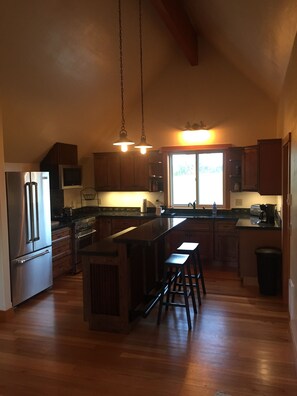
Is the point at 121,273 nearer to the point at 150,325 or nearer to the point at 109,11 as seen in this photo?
the point at 150,325

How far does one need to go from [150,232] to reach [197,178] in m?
3.09

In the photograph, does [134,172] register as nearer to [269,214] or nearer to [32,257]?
[269,214]

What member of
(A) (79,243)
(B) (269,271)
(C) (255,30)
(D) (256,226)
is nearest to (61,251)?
(A) (79,243)

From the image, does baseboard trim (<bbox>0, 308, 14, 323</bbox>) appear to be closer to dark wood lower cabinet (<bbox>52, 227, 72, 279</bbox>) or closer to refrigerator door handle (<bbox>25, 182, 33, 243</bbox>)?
refrigerator door handle (<bbox>25, 182, 33, 243</bbox>)

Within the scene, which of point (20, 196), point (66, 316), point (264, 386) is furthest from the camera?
point (20, 196)

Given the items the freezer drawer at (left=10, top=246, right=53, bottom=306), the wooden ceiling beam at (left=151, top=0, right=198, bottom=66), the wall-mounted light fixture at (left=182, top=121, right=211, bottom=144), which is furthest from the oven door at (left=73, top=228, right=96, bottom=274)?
the wooden ceiling beam at (left=151, top=0, right=198, bottom=66)

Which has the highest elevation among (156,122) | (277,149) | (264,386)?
(156,122)

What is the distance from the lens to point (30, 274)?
4.58 metres

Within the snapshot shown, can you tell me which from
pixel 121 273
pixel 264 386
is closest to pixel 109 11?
pixel 121 273

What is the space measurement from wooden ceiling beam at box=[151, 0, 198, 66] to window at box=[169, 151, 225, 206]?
1.74 meters

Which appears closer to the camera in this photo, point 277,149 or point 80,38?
point 80,38

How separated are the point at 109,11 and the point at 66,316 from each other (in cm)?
376

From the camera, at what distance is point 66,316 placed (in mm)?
4109

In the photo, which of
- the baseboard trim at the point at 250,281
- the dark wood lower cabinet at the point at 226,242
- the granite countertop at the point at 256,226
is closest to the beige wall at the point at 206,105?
the dark wood lower cabinet at the point at 226,242
